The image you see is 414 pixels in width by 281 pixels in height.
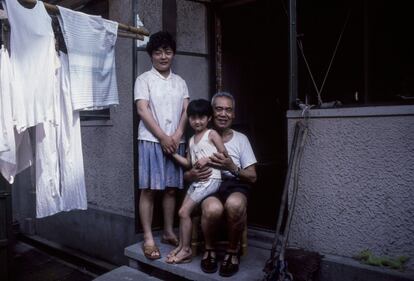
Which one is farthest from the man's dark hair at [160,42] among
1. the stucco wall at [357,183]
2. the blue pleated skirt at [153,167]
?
the stucco wall at [357,183]

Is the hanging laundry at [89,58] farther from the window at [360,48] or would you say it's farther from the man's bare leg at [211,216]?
the window at [360,48]

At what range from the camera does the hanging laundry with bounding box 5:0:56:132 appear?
10.1 ft

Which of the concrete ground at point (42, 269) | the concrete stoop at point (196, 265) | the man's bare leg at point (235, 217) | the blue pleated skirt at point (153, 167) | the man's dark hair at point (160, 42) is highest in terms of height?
the man's dark hair at point (160, 42)

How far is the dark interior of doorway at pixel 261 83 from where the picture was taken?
18.1 feet

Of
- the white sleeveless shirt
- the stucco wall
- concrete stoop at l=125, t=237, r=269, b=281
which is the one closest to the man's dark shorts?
the white sleeveless shirt

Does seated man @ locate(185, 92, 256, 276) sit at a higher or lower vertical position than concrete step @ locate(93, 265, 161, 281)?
higher

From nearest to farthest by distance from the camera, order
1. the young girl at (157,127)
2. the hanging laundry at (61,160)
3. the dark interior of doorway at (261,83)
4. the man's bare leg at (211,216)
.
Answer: the hanging laundry at (61,160) < the man's bare leg at (211,216) < the young girl at (157,127) < the dark interior of doorway at (261,83)

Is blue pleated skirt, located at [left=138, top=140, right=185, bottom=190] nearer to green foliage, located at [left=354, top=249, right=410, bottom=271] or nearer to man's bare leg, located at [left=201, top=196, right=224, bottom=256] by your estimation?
man's bare leg, located at [left=201, top=196, right=224, bottom=256]

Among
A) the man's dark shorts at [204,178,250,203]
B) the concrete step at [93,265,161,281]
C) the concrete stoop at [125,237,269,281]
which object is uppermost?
the man's dark shorts at [204,178,250,203]

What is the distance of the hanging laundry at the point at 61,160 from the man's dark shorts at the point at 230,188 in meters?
1.34

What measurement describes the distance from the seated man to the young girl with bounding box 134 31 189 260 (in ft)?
1.12

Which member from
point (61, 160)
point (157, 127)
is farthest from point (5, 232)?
point (157, 127)

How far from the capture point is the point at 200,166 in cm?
371

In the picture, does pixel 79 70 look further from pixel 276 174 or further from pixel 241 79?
pixel 276 174
